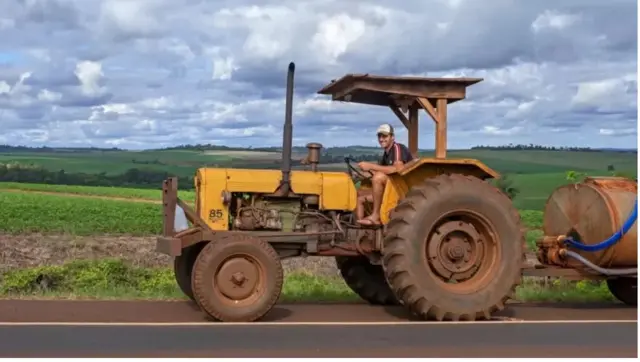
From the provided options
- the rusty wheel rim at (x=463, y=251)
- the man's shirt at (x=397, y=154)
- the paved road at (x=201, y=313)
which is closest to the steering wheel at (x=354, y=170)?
the man's shirt at (x=397, y=154)

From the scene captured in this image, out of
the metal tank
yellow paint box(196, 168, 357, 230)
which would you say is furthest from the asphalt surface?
yellow paint box(196, 168, 357, 230)

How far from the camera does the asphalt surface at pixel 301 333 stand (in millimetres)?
7793

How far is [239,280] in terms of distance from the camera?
375 inches

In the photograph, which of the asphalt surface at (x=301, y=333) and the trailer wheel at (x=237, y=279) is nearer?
the asphalt surface at (x=301, y=333)

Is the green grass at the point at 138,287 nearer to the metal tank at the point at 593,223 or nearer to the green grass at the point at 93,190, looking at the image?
the metal tank at the point at 593,223

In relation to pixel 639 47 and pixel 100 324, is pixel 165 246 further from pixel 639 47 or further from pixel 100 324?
pixel 639 47

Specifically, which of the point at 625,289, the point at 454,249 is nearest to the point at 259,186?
the point at 454,249

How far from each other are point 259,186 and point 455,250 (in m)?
2.32

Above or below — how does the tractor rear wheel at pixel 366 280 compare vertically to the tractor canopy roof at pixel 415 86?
below

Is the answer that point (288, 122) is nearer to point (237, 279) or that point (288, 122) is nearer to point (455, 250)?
point (237, 279)

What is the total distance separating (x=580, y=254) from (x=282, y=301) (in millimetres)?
3689

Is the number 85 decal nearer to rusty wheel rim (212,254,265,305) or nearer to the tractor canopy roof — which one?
rusty wheel rim (212,254,265,305)

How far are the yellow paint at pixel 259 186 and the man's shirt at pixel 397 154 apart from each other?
57 cm

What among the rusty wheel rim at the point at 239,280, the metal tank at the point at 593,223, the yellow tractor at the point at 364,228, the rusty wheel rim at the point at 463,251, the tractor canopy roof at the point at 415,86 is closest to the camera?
the rusty wheel rim at the point at 239,280
